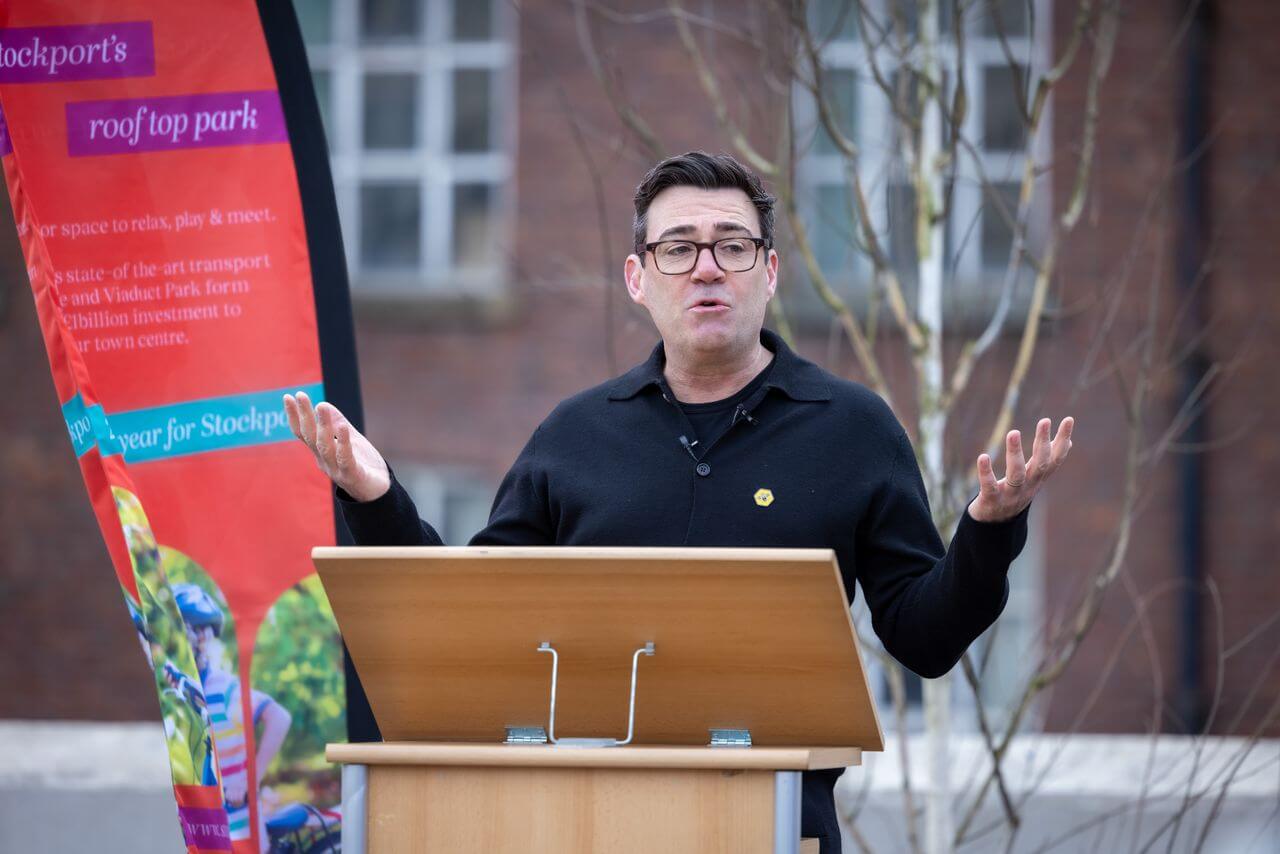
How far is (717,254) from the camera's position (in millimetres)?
2871

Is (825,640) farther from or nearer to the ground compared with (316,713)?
farther from the ground

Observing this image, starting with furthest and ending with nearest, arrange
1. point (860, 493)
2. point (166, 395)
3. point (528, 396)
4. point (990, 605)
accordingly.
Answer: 1. point (528, 396)
2. point (166, 395)
3. point (860, 493)
4. point (990, 605)

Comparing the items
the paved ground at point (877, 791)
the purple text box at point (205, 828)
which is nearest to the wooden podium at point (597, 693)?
the purple text box at point (205, 828)

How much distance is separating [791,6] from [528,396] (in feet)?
15.4

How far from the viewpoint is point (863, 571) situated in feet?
9.51

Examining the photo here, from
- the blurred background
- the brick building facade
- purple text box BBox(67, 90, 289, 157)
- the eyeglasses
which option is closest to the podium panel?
the eyeglasses

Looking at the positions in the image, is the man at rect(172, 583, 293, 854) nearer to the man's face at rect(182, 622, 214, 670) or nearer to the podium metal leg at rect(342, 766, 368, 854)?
the man's face at rect(182, 622, 214, 670)

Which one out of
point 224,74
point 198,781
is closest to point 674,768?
point 198,781

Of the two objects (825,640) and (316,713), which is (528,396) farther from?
(825,640)

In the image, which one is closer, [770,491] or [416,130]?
[770,491]

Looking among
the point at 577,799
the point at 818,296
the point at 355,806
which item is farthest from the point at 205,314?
the point at 818,296

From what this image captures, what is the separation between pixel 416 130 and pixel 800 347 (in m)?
2.46

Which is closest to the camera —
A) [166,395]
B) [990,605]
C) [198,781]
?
[990,605]

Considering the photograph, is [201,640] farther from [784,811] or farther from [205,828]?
[784,811]
